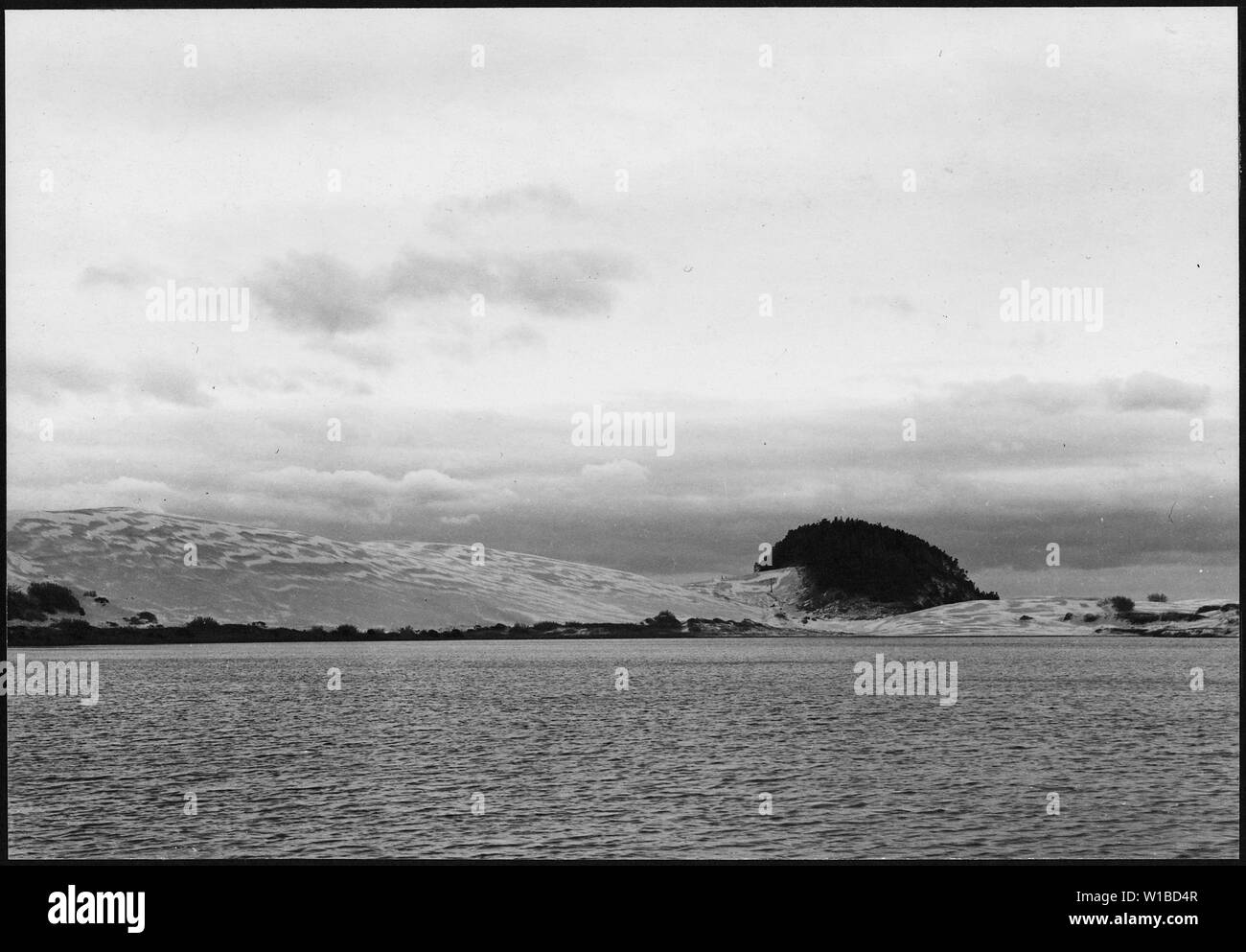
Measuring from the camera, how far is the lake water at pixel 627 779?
Result: 4775cm

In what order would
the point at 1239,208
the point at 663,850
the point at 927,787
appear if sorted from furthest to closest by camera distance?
the point at 927,787 < the point at 663,850 < the point at 1239,208

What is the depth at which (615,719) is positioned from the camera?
105 meters

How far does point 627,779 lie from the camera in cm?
6450

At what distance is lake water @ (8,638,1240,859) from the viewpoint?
4775 centimetres
